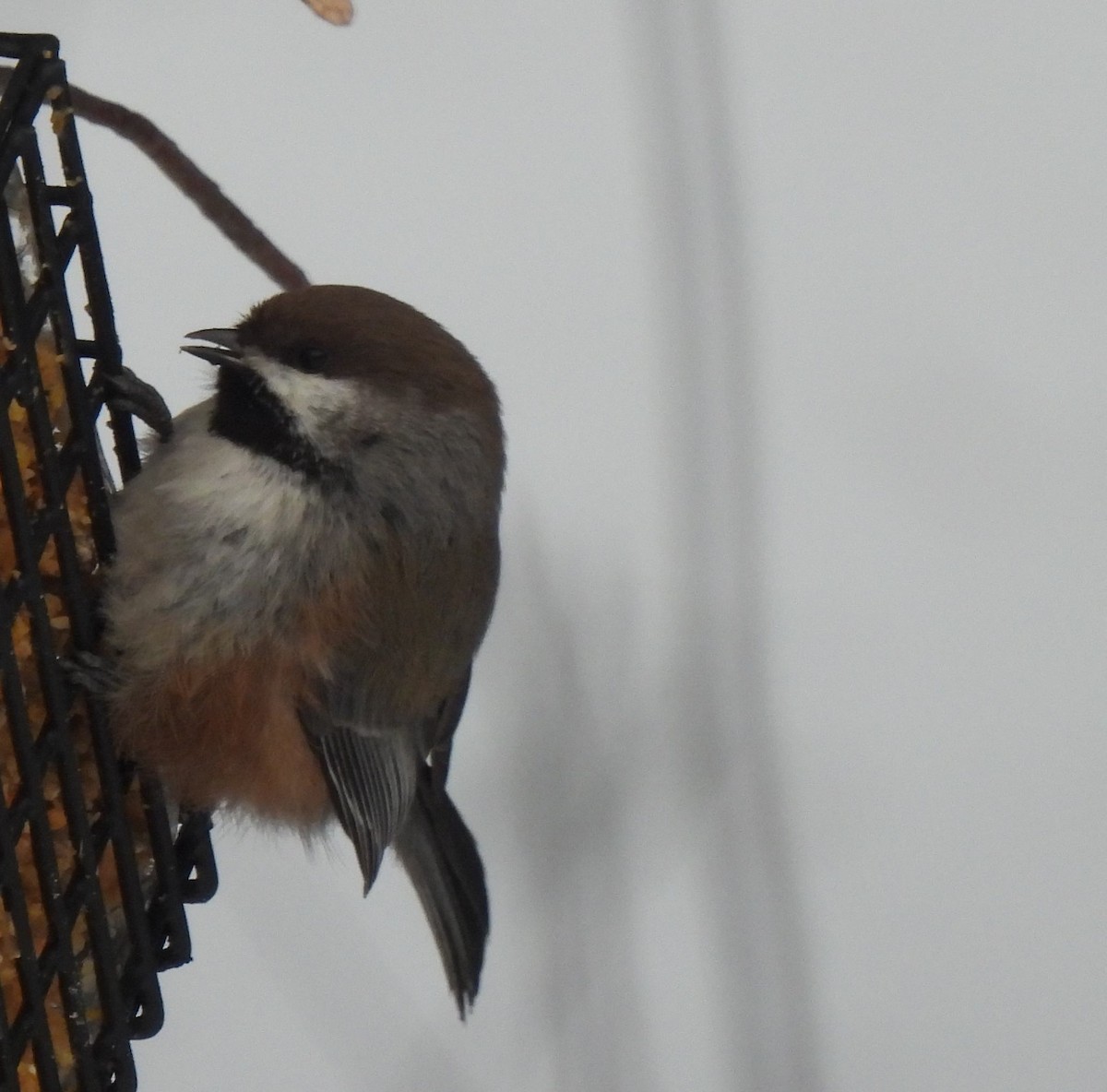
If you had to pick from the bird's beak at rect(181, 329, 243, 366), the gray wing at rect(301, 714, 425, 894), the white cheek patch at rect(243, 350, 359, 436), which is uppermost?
the bird's beak at rect(181, 329, 243, 366)

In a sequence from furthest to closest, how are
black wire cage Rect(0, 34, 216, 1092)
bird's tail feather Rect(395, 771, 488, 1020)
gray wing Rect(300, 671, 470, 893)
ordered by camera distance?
bird's tail feather Rect(395, 771, 488, 1020) < gray wing Rect(300, 671, 470, 893) < black wire cage Rect(0, 34, 216, 1092)

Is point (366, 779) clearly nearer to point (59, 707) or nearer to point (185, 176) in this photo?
point (59, 707)

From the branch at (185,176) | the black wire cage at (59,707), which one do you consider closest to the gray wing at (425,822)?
the black wire cage at (59,707)

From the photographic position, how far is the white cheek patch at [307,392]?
3.31ft

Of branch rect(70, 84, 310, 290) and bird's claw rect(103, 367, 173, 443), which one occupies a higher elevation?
branch rect(70, 84, 310, 290)

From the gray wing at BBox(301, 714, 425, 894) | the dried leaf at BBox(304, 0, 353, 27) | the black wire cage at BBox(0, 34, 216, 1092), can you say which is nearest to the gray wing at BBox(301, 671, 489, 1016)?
the gray wing at BBox(301, 714, 425, 894)

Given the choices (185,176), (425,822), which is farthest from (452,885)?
(185,176)

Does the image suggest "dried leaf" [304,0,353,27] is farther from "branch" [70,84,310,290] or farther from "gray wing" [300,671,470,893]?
"gray wing" [300,671,470,893]

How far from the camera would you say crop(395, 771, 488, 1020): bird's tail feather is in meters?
1.29

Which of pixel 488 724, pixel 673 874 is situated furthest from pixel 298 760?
pixel 673 874

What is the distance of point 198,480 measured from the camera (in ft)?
3.20

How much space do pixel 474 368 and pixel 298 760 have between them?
344 millimetres

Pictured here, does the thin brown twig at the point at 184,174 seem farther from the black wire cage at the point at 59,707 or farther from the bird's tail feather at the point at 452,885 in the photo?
the bird's tail feather at the point at 452,885

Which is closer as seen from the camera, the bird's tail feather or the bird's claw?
the bird's claw
